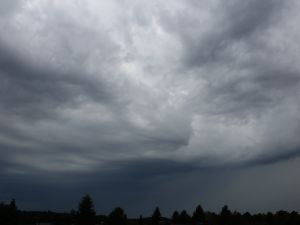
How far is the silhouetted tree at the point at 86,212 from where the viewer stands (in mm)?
121312

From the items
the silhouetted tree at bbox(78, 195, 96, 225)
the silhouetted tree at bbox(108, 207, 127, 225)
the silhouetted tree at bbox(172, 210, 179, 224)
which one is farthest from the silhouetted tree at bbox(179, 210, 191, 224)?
the silhouetted tree at bbox(78, 195, 96, 225)

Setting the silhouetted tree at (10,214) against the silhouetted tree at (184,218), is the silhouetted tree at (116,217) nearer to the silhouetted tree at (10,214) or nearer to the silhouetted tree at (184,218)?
the silhouetted tree at (10,214)

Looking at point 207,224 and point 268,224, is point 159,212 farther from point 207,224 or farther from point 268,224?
point 268,224

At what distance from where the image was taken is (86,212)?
401ft

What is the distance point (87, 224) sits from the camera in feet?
395

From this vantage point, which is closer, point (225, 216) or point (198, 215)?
point (225, 216)

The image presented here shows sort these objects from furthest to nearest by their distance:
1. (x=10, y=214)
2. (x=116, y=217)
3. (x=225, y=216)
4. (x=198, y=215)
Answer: (x=198, y=215) < (x=225, y=216) < (x=116, y=217) < (x=10, y=214)

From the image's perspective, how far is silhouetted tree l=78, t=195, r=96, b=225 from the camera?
121 metres

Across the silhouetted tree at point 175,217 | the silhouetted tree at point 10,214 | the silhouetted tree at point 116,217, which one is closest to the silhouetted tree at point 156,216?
the silhouetted tree at point 175,217

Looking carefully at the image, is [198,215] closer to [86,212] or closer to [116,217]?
Answer: [116,217]

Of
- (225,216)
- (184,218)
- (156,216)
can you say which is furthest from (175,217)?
(225,216)

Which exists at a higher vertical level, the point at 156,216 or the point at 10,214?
the point at 156,216

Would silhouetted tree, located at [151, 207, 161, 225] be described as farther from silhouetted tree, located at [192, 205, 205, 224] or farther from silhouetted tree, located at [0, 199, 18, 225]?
silhouetted tree, located at [0, 199, 18, 225]

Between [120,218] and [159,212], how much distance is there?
1855 inches
